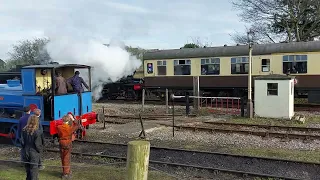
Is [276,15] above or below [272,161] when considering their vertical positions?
above

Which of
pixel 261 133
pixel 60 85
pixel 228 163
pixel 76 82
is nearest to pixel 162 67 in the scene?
pixel 261 133

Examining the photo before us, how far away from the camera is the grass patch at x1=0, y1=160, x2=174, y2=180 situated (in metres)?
7.31

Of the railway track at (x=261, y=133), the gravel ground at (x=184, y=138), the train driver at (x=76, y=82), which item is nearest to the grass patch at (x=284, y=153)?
the gravel ground at (x=184, y=138)

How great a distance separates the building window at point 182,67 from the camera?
2191cm

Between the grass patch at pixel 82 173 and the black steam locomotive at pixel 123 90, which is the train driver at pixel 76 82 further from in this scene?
the black steam locomotive at pixel 123 90

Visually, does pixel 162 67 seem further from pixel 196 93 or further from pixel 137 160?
pixel 137 160

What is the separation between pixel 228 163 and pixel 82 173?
10.3 feet

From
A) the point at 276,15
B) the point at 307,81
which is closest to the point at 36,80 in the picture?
the point at 307,81

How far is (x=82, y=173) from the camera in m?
7.66

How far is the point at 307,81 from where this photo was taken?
736 inches

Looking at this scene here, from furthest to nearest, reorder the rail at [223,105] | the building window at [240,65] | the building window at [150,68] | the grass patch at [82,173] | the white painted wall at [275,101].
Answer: the building window at [150,68] → the building window at [240,65] → the rail at [223,105] → the white painted wall at [275,101] → the grass patch at [82,173]

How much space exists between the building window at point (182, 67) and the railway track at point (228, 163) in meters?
12.6

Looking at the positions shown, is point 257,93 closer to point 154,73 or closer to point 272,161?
point 272,161

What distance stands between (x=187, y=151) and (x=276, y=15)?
20.9 metres
